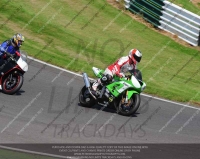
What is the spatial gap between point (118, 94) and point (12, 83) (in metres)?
2.72

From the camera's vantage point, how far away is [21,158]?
9.36 meters

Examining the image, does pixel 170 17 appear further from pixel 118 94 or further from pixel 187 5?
pixel 118 94

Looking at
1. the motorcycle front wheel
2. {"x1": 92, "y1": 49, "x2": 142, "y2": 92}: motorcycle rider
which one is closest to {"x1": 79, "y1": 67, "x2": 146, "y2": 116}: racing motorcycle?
{"x1": 92, "y1": 49, "x2": 142, "y2": 92}: motorcycle rider

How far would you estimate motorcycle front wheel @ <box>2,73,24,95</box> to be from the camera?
13938 millimetres

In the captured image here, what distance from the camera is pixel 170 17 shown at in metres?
22.2

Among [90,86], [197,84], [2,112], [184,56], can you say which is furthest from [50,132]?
[184,56]

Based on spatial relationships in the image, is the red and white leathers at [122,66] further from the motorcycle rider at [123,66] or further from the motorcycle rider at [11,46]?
the motorcycle rider at [11,46]

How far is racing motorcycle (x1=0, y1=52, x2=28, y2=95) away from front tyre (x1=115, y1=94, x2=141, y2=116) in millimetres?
2495

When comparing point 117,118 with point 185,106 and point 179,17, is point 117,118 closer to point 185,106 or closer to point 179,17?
point 185,106

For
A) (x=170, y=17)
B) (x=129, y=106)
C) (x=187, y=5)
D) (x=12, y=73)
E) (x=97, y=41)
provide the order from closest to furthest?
1. (x=129, y=106)
2. (x=12, y=73)
3. (x=97, y=41)
4. (x=170, y=17)
5. (x=187, y=5)

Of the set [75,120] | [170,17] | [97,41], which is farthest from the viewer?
[170,17]

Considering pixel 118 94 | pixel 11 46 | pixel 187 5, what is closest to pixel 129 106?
pixel 118 94

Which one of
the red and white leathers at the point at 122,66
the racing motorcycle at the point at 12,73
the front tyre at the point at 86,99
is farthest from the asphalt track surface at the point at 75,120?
the red and white leathers at the point at 122,66

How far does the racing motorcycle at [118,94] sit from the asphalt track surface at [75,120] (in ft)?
0.58
